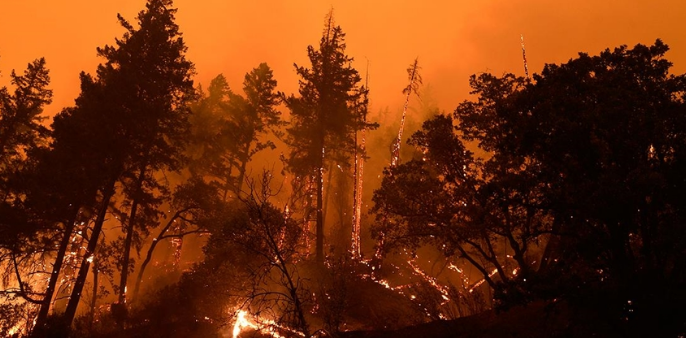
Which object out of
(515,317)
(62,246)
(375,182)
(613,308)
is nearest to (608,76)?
(613,308)

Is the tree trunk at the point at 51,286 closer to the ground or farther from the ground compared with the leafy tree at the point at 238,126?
closer to the ground

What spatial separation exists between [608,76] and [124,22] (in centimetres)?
2059

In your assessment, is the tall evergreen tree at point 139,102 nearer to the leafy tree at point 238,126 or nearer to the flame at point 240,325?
the flame at point 240,325

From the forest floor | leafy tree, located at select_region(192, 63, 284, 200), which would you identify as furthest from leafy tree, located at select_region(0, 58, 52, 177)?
the forest floor

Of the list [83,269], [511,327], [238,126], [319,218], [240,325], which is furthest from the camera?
[238,126]

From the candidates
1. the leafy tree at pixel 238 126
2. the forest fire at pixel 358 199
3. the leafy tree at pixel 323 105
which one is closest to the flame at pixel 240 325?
the forest fire at pixel 358 199

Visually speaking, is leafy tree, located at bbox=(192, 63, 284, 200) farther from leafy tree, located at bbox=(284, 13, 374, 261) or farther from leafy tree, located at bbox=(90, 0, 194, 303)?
leafy tree, located at bbox=(90, 0, 194, 303)

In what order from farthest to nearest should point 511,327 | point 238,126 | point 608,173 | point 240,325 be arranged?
point 238,126 < point 240,325 < point 511,327 < point 608,173

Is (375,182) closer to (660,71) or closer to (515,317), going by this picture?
(515,317)

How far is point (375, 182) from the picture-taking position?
208 ft

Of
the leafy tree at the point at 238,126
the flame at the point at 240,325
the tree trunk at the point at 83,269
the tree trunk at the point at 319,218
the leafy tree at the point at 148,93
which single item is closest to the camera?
the tree trunk at the point at 83,269

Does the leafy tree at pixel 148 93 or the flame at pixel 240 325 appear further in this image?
the leafy tree at pixel 148 93

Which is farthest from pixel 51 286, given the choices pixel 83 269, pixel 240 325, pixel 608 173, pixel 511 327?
pixel 608 173

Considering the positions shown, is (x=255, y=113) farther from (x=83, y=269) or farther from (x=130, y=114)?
(x=83, y=269)
